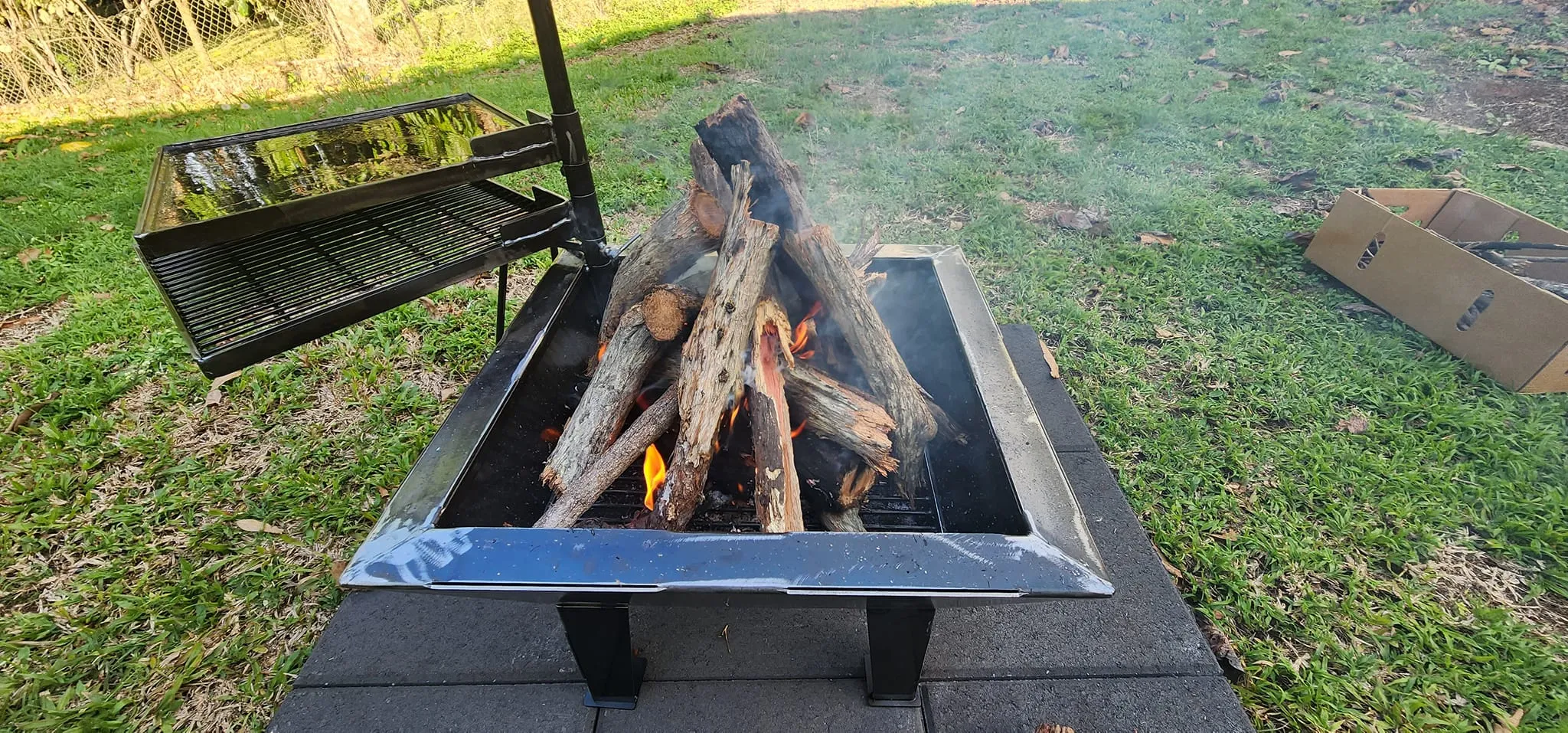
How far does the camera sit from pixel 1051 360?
2904 millimetres

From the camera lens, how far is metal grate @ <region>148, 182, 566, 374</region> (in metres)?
1.40

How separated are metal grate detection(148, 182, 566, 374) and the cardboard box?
3.80 meters

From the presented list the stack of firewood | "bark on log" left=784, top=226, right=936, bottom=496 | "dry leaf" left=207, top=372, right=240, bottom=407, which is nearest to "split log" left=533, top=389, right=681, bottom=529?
the stack of firewood

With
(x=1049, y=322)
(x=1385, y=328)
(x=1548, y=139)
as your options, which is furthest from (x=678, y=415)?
(x=1548, y=139)

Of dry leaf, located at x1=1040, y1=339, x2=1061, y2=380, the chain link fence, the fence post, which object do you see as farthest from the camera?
the fence post

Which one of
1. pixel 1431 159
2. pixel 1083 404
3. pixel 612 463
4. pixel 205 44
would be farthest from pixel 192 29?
pixel 1431 159

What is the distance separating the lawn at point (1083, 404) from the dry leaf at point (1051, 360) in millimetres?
85

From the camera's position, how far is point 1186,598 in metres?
2.03

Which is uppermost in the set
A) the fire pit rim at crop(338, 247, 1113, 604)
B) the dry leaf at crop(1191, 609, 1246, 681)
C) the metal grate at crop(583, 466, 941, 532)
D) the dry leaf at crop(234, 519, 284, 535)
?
the fire pit rim at crop(338, 247, 1113, 604)

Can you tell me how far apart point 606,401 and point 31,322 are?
3.92 metres

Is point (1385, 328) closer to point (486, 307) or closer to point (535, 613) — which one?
point (535, 613)

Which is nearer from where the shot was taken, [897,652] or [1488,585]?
[897,652]

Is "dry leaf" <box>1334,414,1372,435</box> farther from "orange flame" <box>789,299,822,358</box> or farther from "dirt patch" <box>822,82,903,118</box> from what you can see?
"dirt patch" <box>822,82,903,118</box>

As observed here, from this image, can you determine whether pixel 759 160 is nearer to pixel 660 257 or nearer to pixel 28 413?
pixel 660 257
